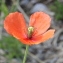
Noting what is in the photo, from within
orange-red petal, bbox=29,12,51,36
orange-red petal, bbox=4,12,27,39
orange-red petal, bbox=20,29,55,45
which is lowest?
orange-red petal, bbox=20,29,55,45

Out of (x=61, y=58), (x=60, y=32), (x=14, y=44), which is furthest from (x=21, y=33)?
(x=60, y=32)

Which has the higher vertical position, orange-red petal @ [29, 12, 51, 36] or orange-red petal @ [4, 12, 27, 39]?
orange-red petal @ [29, 12, 51, 36]

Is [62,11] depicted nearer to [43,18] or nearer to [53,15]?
[53,15]

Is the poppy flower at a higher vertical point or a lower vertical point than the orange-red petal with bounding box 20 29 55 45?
higher

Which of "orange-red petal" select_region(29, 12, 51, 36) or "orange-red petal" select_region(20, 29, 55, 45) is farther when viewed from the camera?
"orange-red petal" select_region(29, 12, 51, 36)

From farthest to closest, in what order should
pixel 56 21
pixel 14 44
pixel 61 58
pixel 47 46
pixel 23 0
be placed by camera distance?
pixel 23 0 < pixel 56 21 < pixel 47 46 < pixel 61 58 < pixel 14 44
